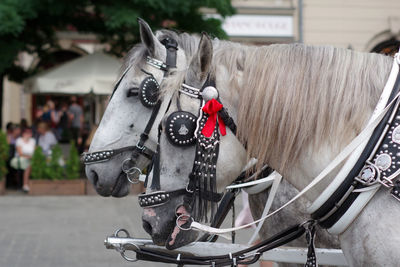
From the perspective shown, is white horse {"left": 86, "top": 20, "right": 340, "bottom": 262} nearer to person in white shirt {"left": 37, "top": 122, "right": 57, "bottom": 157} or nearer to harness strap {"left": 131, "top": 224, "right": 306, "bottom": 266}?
harness strap {"left": 131, "top": 224, "right": 306, "bottom": 266}

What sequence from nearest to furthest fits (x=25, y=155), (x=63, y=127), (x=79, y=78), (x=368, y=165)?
(x=368, y=165)
(x=79, y=78)
(x=25, y=155)
(x=63, y=127)

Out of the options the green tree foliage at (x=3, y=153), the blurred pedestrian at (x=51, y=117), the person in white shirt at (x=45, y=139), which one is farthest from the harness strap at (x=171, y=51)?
the blurred pedestrian at (x=51, y=117)

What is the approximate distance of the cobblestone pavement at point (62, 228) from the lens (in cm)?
618

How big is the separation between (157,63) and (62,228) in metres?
5.26

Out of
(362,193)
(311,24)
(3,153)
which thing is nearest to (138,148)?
(362,193)

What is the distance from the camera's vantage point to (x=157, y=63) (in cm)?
302

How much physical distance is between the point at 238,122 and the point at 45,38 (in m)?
10.3

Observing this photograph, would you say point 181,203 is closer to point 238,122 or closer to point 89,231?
point 238,122

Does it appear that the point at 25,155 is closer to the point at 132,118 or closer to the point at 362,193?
the point at 132,118

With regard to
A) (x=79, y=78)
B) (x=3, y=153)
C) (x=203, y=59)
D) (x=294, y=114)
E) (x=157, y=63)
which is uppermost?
(x=203, y=59)

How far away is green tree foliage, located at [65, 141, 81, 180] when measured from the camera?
10688 millimetres

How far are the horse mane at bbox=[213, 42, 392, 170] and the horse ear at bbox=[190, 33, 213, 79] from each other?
132 mm

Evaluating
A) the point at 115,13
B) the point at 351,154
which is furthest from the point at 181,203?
the point at 115,13

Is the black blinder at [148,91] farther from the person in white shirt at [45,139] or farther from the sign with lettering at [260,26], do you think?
the sign with lettering at [260,26]
